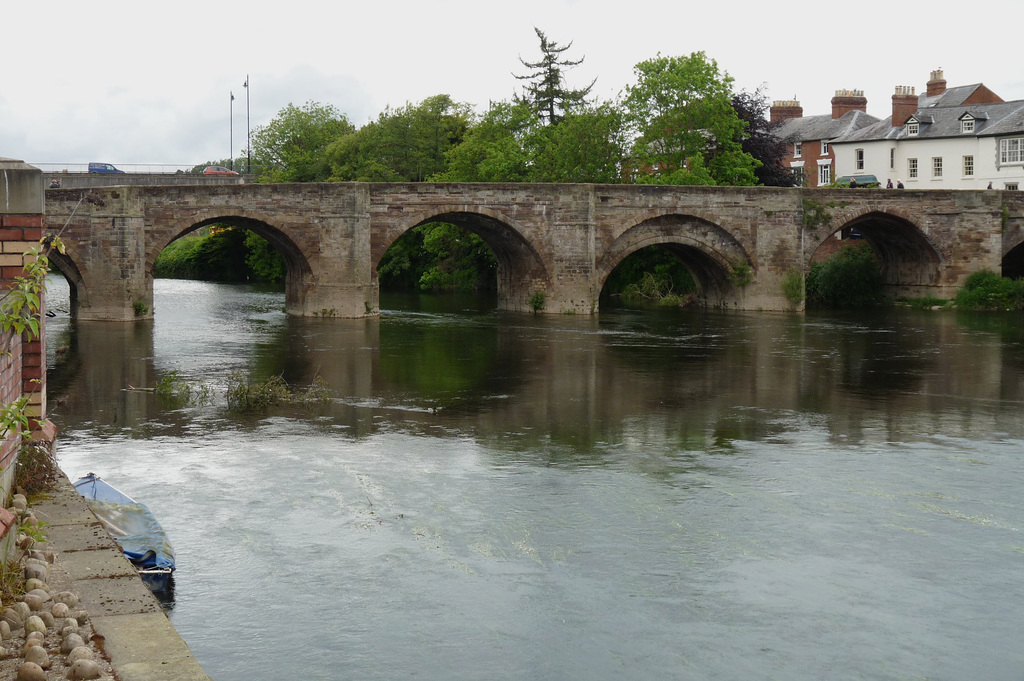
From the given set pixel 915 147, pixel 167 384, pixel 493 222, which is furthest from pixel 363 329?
pixel 915 147

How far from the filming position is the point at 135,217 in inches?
1361

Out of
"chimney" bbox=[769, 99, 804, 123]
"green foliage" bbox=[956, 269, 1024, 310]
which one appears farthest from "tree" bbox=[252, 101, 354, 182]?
"green foliage" bbox=[956, 269, 1024, 310]

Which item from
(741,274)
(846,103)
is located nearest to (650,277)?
(741,274)

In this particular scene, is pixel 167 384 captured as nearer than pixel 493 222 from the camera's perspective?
Yes

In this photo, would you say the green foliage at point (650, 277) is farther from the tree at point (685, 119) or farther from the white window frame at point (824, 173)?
the white window frame at point (824, 173)

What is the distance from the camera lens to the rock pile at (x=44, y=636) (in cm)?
522

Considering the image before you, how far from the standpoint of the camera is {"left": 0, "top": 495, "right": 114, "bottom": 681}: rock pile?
205 inches

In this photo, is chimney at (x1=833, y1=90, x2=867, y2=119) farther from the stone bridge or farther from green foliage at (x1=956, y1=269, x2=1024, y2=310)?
green foliage at (x1=956, y1=269, x2=1024, y2=310)

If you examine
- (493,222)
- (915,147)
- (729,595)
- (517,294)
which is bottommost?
(729,595)

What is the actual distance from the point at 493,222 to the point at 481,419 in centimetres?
2240

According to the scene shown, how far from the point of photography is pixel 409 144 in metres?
63.0

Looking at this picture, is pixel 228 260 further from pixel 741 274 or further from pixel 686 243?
pixel 741 274

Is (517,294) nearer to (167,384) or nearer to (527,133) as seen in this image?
(527,133)

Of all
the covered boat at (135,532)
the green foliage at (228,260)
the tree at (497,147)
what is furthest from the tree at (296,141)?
the covered boat at (135,532)
